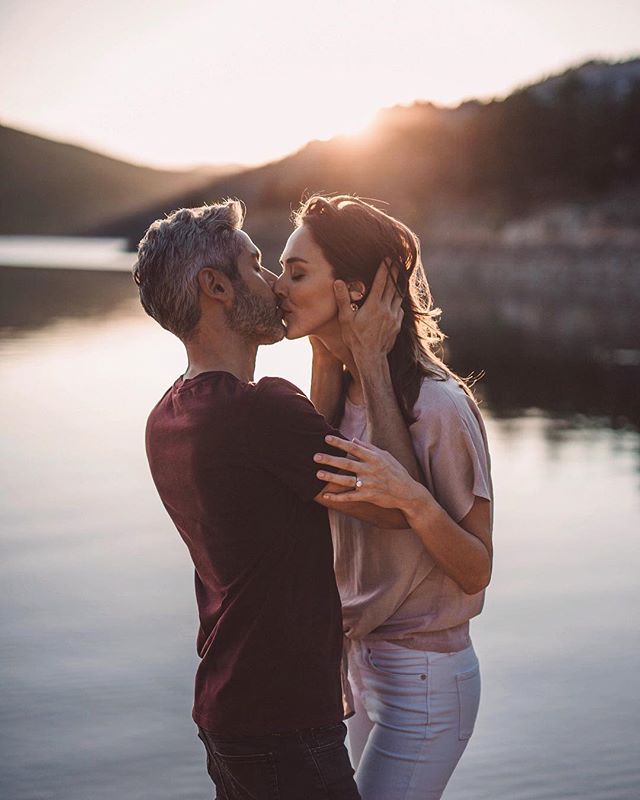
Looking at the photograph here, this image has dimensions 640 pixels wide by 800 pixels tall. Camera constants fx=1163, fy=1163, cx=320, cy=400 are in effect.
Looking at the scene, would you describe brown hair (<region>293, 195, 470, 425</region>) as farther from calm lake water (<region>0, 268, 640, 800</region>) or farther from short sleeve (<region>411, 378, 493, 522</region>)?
calm lake water (<region>0, 268, 640, 800</region>)

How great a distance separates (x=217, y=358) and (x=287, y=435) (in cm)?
27

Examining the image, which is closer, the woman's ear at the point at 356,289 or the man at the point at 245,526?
the man at the point at 245,526

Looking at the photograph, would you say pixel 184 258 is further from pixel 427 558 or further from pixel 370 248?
pixel 427 558

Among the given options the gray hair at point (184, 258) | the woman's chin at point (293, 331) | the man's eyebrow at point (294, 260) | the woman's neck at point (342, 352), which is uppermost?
the gray hair at point (184, 258)

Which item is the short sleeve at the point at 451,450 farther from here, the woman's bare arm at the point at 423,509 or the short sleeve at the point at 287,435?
the short sleeve at the point at 287,435

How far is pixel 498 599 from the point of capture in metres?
7.41

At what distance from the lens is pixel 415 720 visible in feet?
8.91

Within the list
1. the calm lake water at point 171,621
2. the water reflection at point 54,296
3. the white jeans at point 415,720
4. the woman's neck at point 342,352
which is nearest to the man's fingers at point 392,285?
the woman's neck at point 342,352

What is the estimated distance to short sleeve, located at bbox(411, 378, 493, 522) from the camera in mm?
2654

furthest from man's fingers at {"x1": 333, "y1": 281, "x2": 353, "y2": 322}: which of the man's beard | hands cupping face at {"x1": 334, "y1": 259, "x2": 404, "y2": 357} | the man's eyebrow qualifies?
the man's beard

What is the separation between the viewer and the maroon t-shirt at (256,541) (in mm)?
2355

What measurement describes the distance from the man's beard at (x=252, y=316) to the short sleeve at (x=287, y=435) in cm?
21

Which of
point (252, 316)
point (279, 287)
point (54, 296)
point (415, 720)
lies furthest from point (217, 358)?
point (54, 296)

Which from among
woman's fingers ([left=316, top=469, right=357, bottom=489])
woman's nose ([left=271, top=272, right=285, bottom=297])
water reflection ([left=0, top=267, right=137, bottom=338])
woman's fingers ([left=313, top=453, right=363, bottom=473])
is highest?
woman's nose ([left=271, top=272, right=285, bottom=297])
